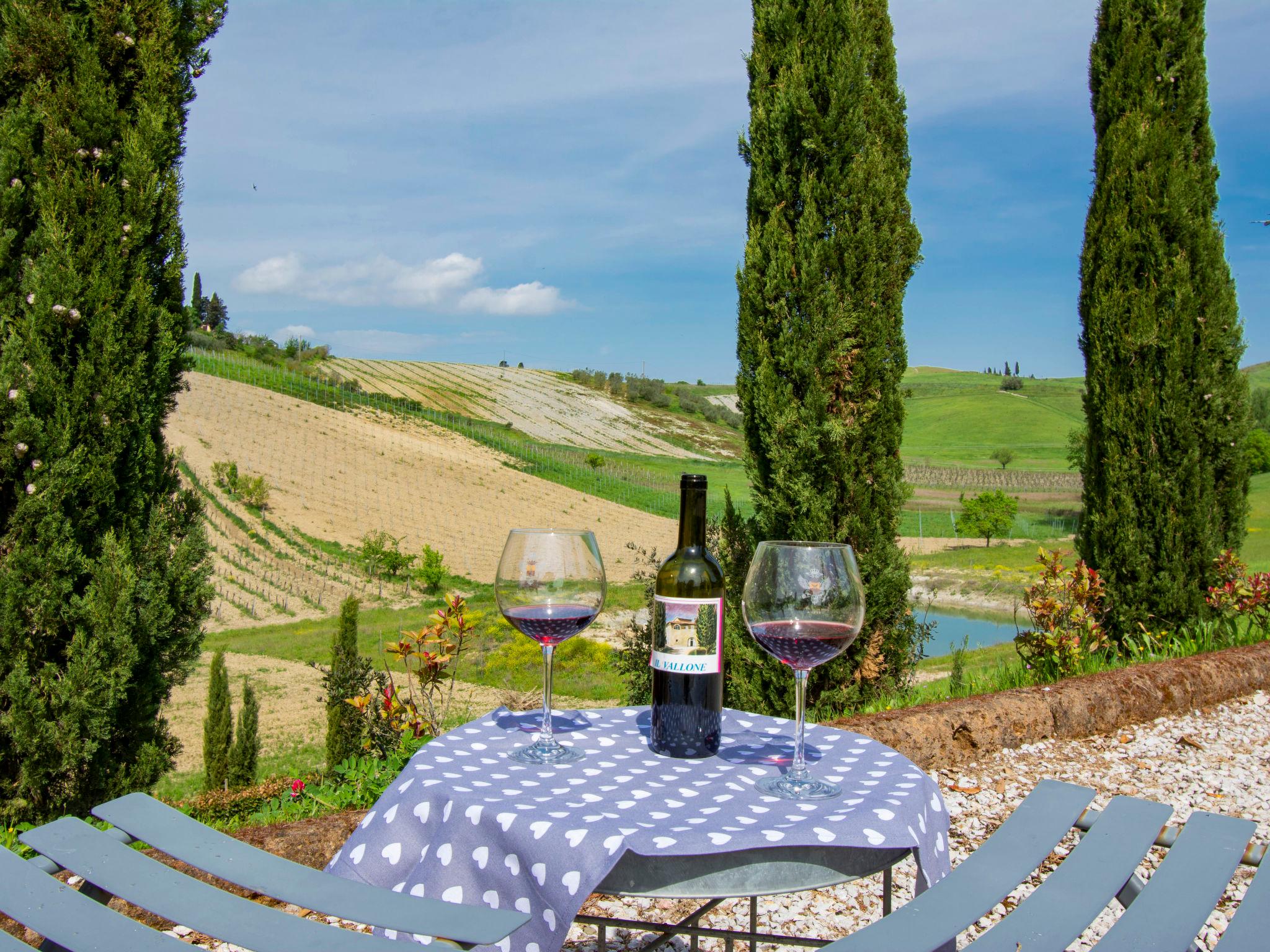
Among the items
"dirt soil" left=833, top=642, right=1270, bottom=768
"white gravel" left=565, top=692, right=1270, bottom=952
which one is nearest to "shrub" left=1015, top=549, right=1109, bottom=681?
"dirt soil" left=833, top=642, right=1270, bottom=768

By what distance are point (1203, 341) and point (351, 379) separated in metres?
46.5

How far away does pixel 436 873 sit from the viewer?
127 centimetres

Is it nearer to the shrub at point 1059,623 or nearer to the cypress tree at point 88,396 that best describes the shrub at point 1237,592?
the shrub at point 1059,623

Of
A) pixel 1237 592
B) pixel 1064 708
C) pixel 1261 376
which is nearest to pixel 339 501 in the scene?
pixel 1237 592

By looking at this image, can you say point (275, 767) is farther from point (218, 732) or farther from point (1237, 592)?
point (1237, 592)

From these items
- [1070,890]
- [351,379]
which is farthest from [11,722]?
[351,379]

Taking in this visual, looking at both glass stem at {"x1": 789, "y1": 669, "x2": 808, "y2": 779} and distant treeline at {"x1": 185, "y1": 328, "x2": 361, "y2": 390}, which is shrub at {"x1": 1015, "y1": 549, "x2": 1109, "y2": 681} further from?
distant treeline at {"x1": 185, "y1": 328, "x2": 361, "y2": 390}

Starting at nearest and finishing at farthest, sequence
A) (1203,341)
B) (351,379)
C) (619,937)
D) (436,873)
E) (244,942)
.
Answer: (244,942), (436,873), (619,937), (1203,341), (351,379)

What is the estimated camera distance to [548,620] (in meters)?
1.53

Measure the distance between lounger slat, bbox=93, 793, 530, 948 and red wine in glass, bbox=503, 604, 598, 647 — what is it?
1.53 ft

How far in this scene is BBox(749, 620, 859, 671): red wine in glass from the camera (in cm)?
139

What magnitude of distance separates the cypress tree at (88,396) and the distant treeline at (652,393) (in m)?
58.5

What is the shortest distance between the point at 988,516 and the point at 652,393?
38245 millimetres

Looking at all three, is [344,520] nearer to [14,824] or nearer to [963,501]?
[963,501]
